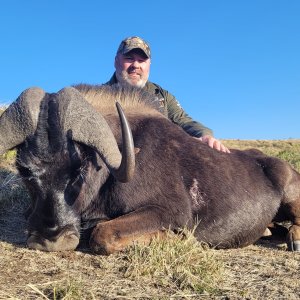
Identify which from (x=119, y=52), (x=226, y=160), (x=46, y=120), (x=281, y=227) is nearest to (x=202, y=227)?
(x=226, y=160)

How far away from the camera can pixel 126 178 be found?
13.4 feet

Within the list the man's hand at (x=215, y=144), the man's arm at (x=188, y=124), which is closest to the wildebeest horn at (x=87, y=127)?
the man's hand at (x=215, y=144)

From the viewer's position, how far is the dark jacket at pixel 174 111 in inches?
273

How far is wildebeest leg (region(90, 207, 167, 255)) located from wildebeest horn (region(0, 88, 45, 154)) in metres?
1.10

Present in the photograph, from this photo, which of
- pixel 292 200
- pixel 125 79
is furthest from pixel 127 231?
pixel 125 79

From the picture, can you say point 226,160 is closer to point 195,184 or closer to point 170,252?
point 195,184

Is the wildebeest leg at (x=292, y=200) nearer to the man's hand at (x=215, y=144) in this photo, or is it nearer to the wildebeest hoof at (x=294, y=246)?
the wildebeest hoof at (x=294, y=246)

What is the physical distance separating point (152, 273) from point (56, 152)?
1.39 m

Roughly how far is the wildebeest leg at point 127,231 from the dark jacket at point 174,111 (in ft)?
8.04

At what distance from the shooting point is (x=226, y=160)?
5250mm

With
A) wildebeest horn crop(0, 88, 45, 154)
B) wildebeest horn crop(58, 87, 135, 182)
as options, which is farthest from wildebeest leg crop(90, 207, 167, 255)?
wildebeest horn crop(0, 88, 45, 154)

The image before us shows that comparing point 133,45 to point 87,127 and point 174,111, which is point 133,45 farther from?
point 87,127

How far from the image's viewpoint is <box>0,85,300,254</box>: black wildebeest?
13.8 feet

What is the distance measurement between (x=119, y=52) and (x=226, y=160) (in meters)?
3.42
